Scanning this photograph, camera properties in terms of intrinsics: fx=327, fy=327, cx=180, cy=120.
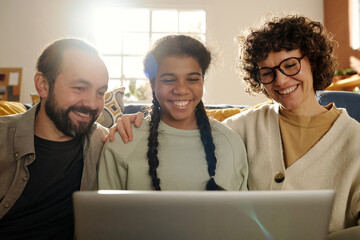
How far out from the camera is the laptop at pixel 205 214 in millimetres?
583

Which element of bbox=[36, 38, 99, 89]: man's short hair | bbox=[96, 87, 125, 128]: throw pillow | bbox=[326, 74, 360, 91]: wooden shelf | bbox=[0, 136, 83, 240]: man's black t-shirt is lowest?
bbox=[0, 136, 83, 240]: man's black t-shirt

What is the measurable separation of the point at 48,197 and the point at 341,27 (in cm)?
457

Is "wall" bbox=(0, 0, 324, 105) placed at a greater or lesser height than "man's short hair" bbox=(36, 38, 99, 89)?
greater

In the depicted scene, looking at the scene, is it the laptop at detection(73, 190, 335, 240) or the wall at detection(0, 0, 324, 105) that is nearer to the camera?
the laptop at detection(73, 190, 335, 240)

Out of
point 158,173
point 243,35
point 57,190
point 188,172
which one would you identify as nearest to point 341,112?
point 243,35

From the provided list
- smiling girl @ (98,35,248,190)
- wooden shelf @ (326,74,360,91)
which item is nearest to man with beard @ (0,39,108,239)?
smiling girl @ (98,35,248,190)

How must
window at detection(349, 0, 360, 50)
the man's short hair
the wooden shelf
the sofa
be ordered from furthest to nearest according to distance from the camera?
window at detection(349, 0, 360, 50) < the wooden shelf < the sofa < the man's short hair

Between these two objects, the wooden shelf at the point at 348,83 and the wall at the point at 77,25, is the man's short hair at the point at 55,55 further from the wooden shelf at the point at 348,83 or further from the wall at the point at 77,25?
the wall at the point at 77,25

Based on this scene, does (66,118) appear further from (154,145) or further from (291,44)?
(291,44)

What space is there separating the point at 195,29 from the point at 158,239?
191 inches

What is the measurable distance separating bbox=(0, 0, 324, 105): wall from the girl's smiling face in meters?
3.61

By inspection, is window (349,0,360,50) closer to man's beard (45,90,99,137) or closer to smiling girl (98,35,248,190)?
smiling girl (98,35,248,190)

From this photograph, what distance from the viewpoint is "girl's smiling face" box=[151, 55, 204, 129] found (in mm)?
1258

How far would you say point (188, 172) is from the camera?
1.23m
